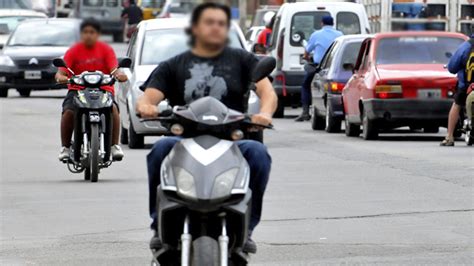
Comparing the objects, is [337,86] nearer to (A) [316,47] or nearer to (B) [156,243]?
(A) [316,47]

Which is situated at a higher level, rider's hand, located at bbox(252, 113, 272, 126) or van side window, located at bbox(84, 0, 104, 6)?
van side window, located at bbox(84, 0, 104, 6)

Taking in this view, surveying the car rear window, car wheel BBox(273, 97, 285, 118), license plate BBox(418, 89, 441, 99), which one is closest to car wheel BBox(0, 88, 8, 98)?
car wheel BBox(273, 97, 285, 118)

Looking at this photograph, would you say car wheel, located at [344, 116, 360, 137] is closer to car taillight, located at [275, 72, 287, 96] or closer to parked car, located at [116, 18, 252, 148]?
parked car, located at [116, 18, 252, 148]

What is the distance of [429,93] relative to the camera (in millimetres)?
24266

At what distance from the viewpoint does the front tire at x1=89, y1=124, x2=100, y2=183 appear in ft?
57.7

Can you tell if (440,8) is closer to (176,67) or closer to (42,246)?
(42,246)

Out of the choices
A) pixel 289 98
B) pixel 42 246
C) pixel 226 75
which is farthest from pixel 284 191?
pixel 289 98

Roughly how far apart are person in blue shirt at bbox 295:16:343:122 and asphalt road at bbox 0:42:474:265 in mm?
6537

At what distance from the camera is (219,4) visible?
8.06 m

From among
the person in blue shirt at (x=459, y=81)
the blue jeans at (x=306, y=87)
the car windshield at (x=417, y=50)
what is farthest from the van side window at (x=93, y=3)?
the blue jeans at (x=306, y=87)

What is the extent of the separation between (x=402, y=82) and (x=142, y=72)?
11.8 ft

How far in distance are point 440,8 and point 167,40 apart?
12.0ft

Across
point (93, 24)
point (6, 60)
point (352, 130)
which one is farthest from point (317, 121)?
point (93, 24)

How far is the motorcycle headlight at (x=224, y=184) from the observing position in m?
8.30
